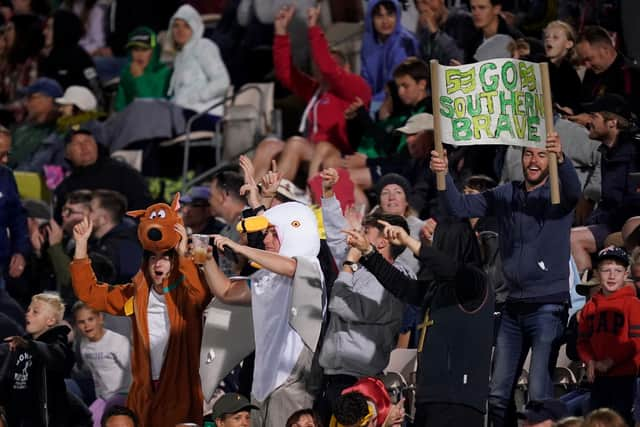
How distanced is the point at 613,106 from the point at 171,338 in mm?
3635

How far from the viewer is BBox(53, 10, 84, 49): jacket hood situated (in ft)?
61.8

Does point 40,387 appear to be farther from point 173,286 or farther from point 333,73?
point 333,73

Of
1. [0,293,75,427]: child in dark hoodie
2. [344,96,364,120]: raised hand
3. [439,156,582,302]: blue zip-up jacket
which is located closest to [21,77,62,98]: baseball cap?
[344,96,364,120]: raised hand

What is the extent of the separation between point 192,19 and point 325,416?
7210 mm

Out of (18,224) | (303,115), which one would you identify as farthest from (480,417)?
(303,115)

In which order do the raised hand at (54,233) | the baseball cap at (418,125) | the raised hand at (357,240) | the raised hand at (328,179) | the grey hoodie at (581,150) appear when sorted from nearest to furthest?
1. the raised hand at (357,240)
2. the raised hand at (328,179)
3. the grey hoodie at (581,150)
4. the baseball cap at (418,125)
5. the raised hand at (54,233)

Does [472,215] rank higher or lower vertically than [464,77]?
lower

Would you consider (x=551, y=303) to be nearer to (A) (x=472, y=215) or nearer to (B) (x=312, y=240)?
(A) (x=472, y=215)

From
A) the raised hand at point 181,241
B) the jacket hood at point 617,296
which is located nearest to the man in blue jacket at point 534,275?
the jacket hood at point 617,296

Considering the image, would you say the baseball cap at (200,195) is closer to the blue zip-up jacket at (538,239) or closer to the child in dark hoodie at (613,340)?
the blue zip-up jacket at (538,239)

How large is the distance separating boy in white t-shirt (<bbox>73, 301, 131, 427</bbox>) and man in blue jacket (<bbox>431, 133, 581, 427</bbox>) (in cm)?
282

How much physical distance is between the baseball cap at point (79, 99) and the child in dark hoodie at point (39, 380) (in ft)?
18.1

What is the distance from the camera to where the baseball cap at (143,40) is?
677 inches

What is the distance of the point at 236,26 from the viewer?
58.6 feet
